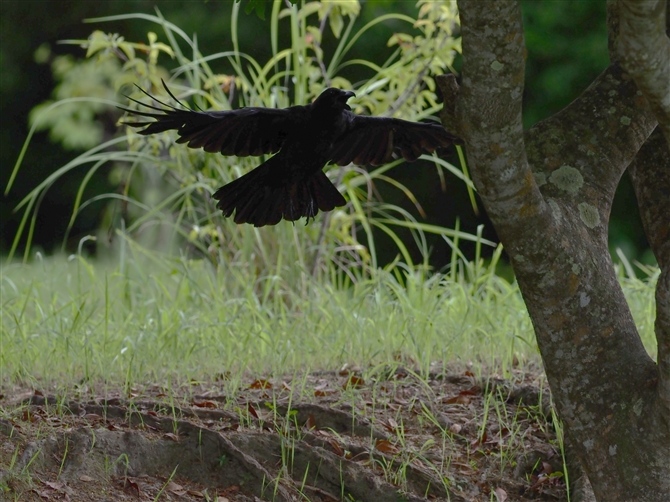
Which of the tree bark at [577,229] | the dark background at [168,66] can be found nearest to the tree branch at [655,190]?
the tree bark at [577,229]

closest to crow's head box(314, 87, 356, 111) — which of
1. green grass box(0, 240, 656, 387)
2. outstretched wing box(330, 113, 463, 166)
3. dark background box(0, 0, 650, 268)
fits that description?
outstretched wing box(330, 113, 463, 166)

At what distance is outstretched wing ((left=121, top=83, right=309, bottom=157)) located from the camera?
1511 millimetres

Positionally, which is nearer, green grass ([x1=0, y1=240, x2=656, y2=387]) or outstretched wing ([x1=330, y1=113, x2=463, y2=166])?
outstretched wing ([x1=330, y1=113, x2=463, y2=166])

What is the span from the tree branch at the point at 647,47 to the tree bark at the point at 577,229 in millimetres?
45

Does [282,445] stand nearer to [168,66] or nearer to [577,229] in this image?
[577,229]

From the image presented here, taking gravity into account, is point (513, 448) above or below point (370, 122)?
below

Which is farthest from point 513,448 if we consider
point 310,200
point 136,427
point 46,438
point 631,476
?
point 46,438

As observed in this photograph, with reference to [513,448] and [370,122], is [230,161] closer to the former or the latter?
[370,122]

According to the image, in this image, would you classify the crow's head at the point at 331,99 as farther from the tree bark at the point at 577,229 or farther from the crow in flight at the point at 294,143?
the tree bark at the point at 577,229

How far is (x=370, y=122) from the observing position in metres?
1.76

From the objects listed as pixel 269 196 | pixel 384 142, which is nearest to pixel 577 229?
pixel 384 142

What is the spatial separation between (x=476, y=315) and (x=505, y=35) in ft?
5.01

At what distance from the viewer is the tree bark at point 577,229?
1202 millimetres

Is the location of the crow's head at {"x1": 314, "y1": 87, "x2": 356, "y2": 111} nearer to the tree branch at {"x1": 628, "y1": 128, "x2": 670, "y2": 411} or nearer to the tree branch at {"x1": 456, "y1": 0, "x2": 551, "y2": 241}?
the tree branch at {"x1": 456, "y1": 0, "x2": 551, "y2": 241}
